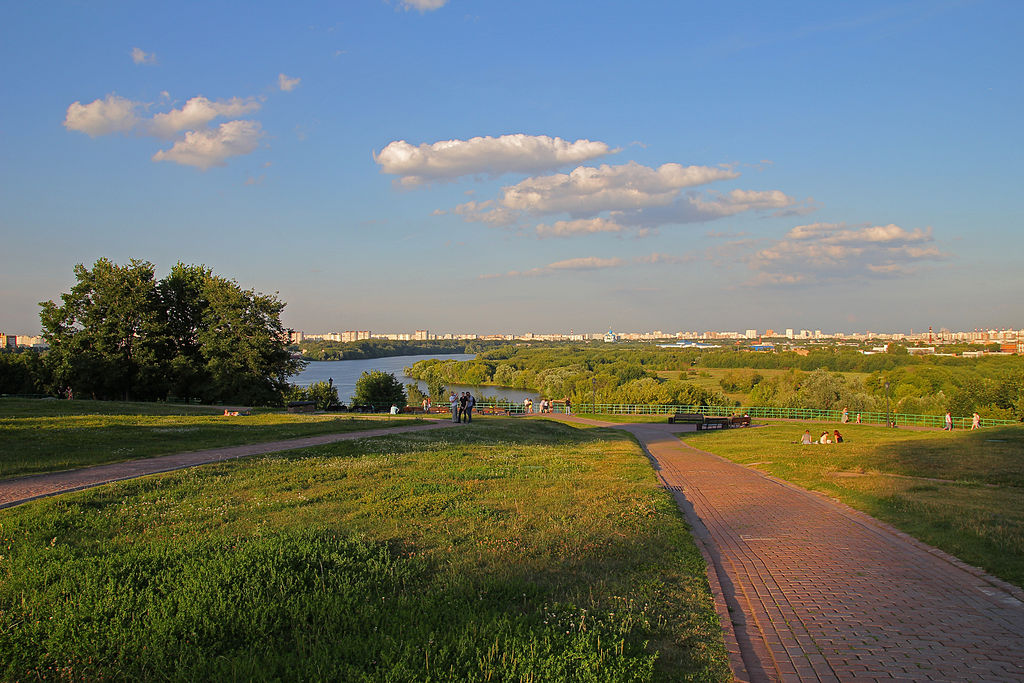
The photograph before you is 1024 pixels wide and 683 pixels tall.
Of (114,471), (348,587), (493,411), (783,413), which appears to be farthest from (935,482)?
(783,413)

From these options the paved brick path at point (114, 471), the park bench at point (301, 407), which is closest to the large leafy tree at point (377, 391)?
the park bench at point (301, 407)

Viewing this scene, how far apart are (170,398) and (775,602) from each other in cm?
4118

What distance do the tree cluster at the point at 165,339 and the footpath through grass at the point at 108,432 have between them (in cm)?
1378

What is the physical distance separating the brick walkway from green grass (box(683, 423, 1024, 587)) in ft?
1.33

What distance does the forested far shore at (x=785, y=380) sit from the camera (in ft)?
153

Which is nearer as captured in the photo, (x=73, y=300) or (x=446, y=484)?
(x=446, y=484)

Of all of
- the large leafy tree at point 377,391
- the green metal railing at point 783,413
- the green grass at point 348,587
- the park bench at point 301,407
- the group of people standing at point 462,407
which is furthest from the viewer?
the large leafy tree at point 377,391

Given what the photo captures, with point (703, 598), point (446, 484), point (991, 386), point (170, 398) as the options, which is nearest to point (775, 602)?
point (703, 598)

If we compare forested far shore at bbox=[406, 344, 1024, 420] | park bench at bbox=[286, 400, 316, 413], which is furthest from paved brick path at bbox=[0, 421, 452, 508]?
forested far shore at bbox=[406, 344, 1024, 420]

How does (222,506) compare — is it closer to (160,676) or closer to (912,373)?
(160,676)

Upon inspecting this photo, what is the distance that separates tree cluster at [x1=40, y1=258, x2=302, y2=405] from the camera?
35438 millimetres

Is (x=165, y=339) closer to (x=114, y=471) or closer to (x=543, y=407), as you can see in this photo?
(x=543, y=407)

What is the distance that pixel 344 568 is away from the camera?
5.30 m

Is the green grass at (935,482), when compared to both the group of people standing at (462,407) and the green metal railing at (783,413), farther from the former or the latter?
the green metal railing at (783,413)
